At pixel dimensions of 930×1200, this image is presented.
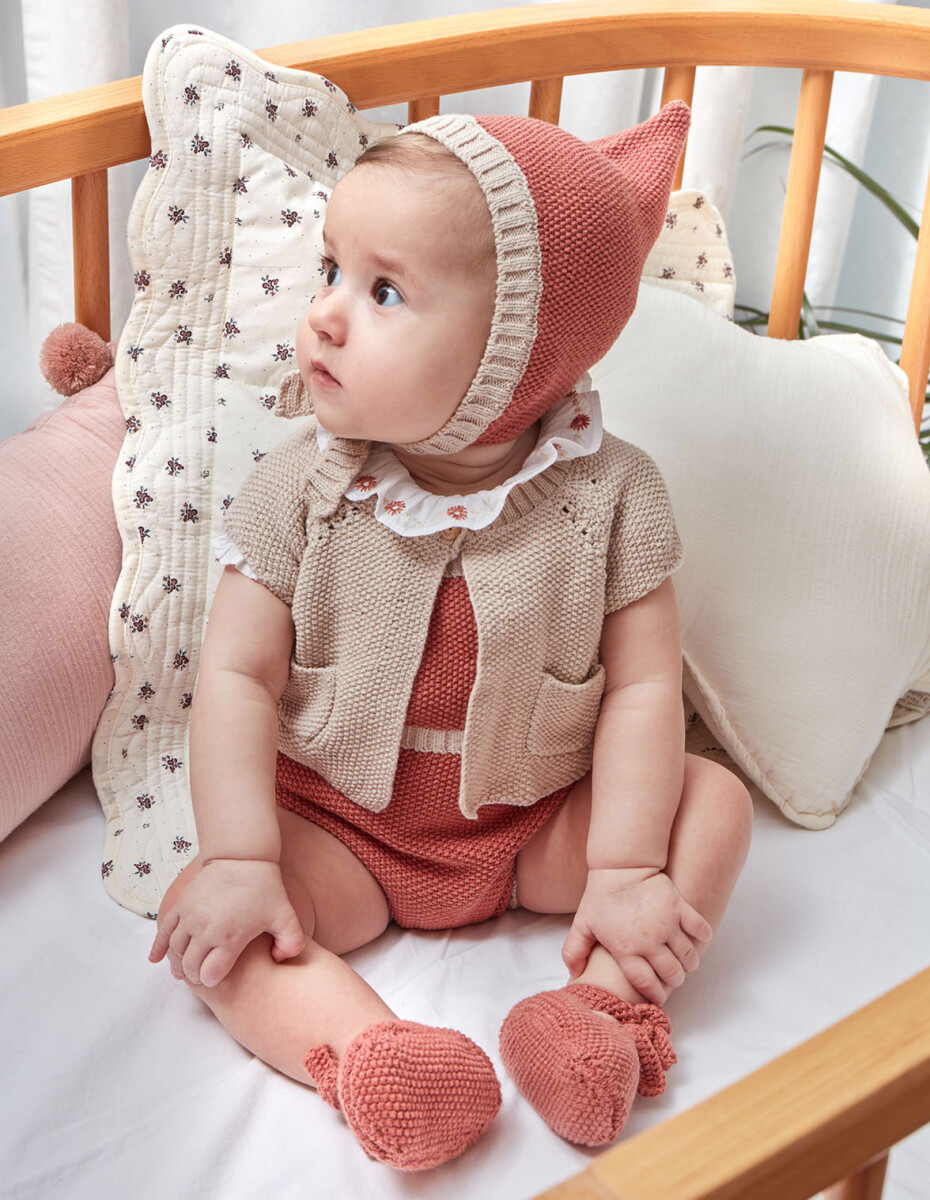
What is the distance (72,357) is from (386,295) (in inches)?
15.1

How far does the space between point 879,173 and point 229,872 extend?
1.48m

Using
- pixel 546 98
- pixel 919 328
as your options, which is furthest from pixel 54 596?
pixel 919 328

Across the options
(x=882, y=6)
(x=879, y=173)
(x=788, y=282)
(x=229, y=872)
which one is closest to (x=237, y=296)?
(x=229, y=872)

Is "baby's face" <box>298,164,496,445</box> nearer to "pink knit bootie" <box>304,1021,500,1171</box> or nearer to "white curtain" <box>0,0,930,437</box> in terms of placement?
"pink knit bootie" <box>304,1021,500,1171</box>

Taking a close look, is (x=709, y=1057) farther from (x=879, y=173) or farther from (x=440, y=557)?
(x=879, y=173)

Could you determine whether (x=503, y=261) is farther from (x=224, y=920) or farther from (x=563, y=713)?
(x=224, y=920)

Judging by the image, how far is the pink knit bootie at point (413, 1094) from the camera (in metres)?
0.66

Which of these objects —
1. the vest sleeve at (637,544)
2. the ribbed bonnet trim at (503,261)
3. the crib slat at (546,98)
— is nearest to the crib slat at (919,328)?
the crib slat at (546,98)

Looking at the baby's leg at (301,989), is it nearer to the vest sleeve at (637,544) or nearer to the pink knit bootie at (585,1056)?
the pink knit bootie at (585,1056)

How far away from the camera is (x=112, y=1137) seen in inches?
27.8

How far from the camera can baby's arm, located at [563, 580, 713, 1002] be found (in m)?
0.80

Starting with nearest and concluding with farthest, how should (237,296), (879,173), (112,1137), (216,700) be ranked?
(112,1137), (216,700), (237,296), (879,173)

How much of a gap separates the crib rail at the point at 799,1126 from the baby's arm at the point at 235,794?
40cm

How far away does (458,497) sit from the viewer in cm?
81
